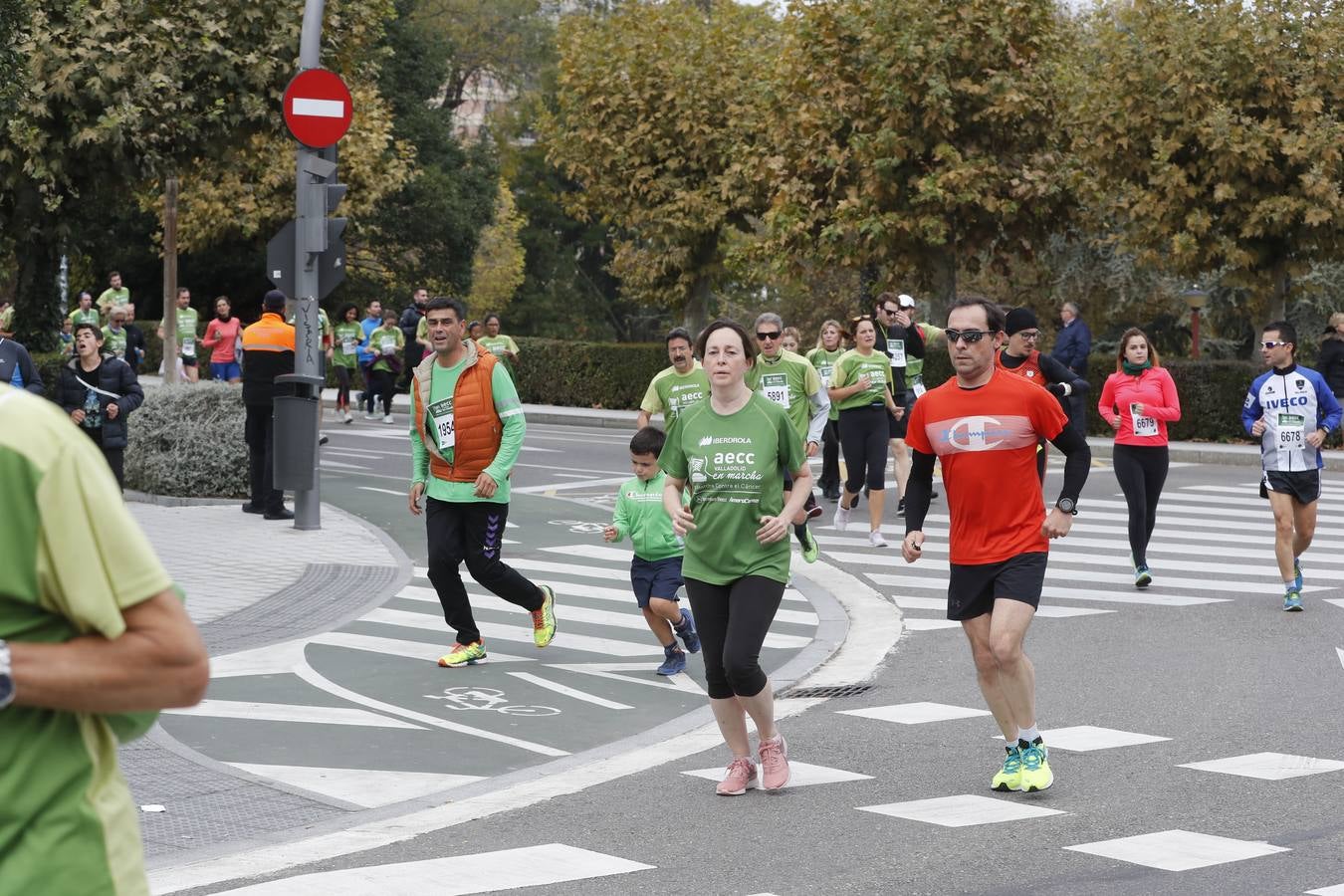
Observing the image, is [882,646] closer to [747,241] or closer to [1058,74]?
[1058,74]

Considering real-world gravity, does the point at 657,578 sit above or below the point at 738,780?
above

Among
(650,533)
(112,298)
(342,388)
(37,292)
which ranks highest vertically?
(37,292)

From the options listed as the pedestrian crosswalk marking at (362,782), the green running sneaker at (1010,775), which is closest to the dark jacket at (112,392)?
the pedestrian crosswalk marking at (362,782)

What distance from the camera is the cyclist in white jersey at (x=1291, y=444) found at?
39.7ft

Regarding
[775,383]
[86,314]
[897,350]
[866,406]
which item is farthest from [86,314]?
[775,383]

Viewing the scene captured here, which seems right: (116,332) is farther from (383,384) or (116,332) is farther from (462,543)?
(462,543)

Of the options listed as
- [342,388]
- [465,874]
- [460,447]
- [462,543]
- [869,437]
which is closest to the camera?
[465,874]

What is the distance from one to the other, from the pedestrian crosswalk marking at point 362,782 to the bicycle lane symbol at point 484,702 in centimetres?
136

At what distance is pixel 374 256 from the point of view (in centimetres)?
5534

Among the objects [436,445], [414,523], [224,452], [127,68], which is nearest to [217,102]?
[127,68]

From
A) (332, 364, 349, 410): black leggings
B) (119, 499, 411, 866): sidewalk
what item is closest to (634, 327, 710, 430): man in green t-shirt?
(119, 499, 411, 866): sidewalk

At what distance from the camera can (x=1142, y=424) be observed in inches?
514

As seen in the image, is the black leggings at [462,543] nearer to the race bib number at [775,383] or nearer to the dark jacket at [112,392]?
the race bib number at [775,383]

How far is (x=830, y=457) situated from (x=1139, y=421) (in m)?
5.77
